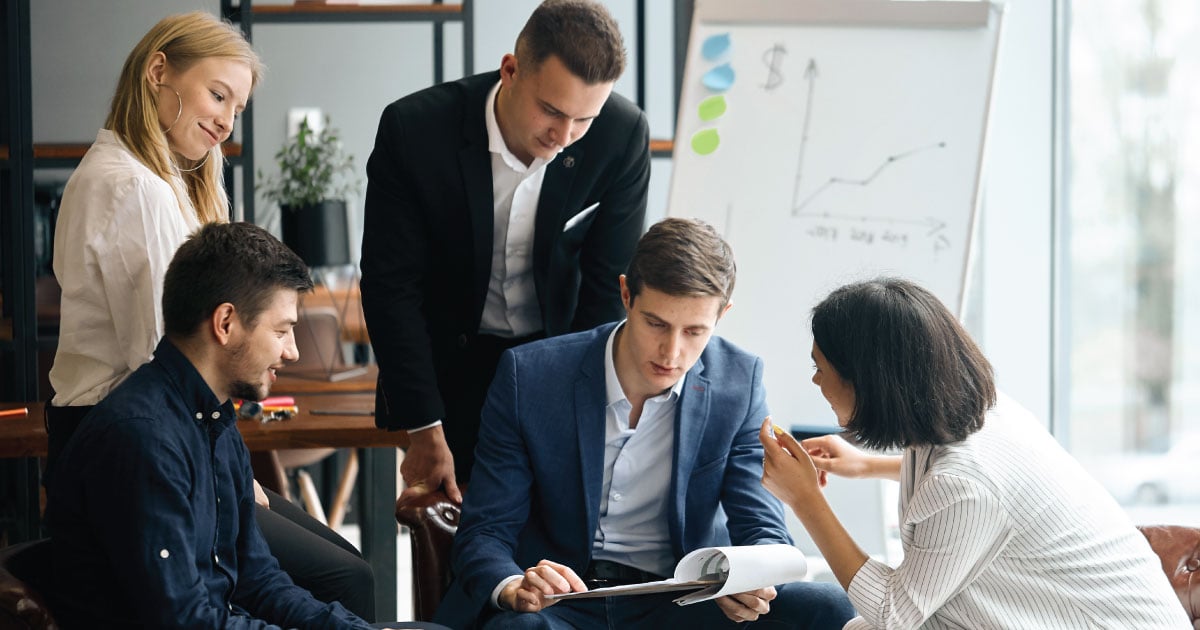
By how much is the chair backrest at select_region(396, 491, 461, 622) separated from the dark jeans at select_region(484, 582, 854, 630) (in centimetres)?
28

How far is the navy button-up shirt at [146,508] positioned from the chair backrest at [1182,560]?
1489mm

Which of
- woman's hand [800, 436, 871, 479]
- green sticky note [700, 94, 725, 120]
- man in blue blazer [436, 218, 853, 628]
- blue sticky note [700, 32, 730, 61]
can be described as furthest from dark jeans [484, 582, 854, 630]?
blue sticky note [700, 32, 730, 61]

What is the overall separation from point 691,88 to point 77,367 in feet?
5.36

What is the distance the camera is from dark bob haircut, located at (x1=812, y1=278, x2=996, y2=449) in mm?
1694

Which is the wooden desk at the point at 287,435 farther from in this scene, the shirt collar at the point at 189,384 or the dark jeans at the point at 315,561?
the shirt collar at the point at 189,384

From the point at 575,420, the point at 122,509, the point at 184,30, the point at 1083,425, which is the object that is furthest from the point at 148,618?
the point at 1083,425

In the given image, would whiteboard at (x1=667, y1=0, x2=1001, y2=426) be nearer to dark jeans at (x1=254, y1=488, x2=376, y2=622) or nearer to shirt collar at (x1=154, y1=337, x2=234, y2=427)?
dark jeans at (x1=254, y1=488, x2=376, y2=622)

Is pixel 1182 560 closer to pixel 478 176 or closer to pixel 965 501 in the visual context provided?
pixel 965 501

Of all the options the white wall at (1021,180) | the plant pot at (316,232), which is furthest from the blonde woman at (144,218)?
the white wall at (1021,180)

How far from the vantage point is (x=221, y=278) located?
1.69 meters

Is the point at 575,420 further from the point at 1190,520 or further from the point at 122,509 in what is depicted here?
the point at 1190,520

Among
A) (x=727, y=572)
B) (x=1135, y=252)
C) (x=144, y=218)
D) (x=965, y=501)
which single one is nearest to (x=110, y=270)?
(x=144, y=218)

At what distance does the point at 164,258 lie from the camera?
6.35 feet

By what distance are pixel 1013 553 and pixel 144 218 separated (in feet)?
4.63
